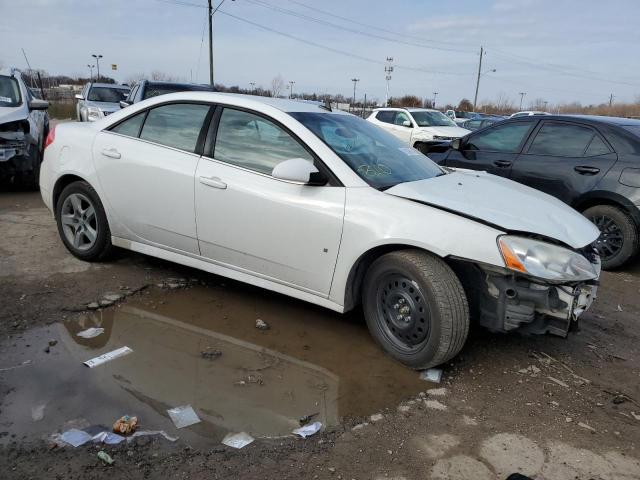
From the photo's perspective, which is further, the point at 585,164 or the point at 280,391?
the point at 585,164

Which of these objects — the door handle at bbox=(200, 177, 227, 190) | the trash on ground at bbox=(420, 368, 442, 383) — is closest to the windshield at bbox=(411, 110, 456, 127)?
the door handle at bbox=(200, 177, 227, 190)

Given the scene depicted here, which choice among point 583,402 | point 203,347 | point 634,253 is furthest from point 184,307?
point 634,253

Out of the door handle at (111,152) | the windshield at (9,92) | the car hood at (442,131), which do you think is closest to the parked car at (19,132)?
the windshield at (9,92)

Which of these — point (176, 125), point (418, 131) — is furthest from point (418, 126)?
point (176, 125)

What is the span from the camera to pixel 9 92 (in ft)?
26.3

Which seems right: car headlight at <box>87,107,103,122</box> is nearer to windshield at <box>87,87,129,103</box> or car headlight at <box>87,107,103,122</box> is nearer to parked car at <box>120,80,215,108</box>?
windshield at <box>87,87,129,103</box>

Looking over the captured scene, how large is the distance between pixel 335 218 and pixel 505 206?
43.9 inches

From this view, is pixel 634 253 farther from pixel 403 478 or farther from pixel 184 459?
pixel 184 459

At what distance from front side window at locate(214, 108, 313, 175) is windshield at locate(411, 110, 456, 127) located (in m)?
11.2

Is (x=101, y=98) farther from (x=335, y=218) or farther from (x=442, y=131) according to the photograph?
(x=335, y=218)

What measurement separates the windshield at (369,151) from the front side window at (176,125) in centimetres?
82

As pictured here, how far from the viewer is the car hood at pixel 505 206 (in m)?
3.13

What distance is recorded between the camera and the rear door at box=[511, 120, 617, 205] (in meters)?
5.78

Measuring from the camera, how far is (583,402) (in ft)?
10.1
